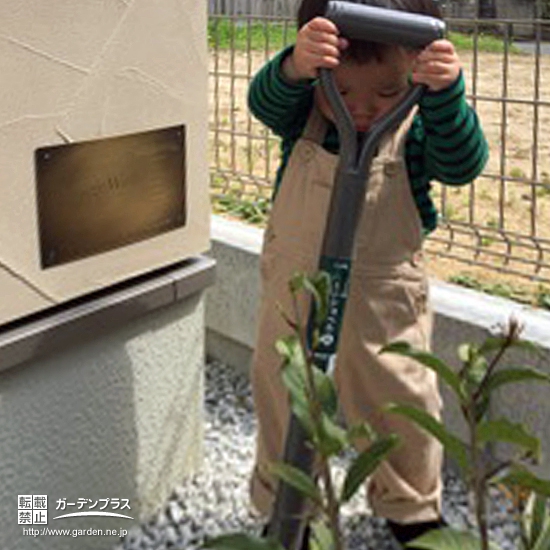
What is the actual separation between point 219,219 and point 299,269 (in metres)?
1.63

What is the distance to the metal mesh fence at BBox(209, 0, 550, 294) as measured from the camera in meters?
3.12

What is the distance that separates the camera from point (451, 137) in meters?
2.06

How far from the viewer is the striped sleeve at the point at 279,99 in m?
2.15

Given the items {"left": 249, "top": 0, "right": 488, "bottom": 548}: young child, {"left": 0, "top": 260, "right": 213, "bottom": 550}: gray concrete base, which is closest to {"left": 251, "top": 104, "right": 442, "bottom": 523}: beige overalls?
{"left": 249, "top": 0, "right": 488, "bottom": 548}: young child

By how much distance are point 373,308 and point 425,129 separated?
15.8 inches

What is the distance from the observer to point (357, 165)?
5.69ft

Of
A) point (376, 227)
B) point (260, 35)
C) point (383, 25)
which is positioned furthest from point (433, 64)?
point (260, 35)

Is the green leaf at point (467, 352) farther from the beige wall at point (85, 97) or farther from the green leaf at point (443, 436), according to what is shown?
the beige wall at point (85, 97)

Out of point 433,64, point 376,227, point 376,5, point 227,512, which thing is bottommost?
point 227,512

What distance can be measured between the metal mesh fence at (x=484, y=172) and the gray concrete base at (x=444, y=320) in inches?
12.3

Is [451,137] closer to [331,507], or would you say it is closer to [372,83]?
[372,83]

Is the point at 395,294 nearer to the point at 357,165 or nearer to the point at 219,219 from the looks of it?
the point at 357,165
